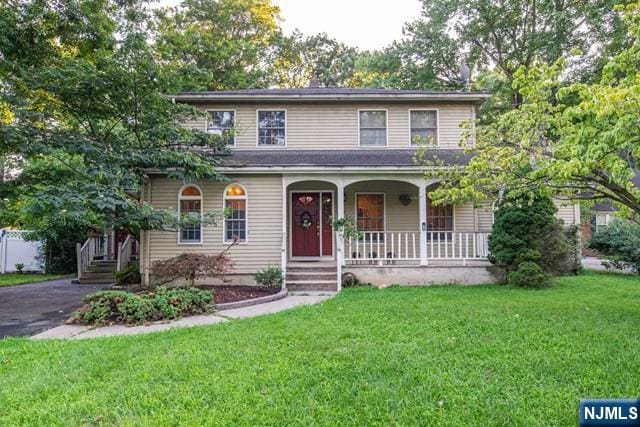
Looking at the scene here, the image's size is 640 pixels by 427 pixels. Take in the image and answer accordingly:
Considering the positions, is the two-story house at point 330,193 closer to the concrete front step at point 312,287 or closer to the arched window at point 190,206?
the arched window at point 190,206

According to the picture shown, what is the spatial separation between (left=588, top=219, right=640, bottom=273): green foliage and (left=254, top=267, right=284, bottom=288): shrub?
11.1 metres

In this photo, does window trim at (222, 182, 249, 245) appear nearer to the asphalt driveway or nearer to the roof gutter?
the roof gutter

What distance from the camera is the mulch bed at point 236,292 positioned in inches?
319

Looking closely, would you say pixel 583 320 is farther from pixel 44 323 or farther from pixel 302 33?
pixel 302 33

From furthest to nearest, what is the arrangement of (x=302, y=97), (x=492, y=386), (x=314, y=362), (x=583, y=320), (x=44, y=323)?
(x=302, y=97), (x=44, y=323), (x=583, y=320), (x=314, y=362), (x=492, y=386)

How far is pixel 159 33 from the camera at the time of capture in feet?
32.1

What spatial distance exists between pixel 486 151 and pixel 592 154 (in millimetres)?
1785

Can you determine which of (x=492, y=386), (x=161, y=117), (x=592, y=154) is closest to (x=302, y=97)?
(x=161, y=117)

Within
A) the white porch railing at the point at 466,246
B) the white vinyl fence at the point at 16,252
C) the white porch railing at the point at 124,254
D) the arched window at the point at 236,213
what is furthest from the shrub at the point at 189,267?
the white vinyl fence at the point at 16,252

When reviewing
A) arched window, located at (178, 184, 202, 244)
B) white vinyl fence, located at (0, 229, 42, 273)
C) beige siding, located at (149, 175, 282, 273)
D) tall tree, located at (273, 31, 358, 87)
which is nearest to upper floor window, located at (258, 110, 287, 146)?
beige siding, located at (149, 175, 282, 273)

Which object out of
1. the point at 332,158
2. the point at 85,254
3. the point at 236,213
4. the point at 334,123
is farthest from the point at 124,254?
the point at 334,123

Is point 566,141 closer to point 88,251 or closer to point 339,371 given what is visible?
point 339,371

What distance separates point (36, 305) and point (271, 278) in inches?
210

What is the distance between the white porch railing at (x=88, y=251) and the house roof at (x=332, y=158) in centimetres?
646
